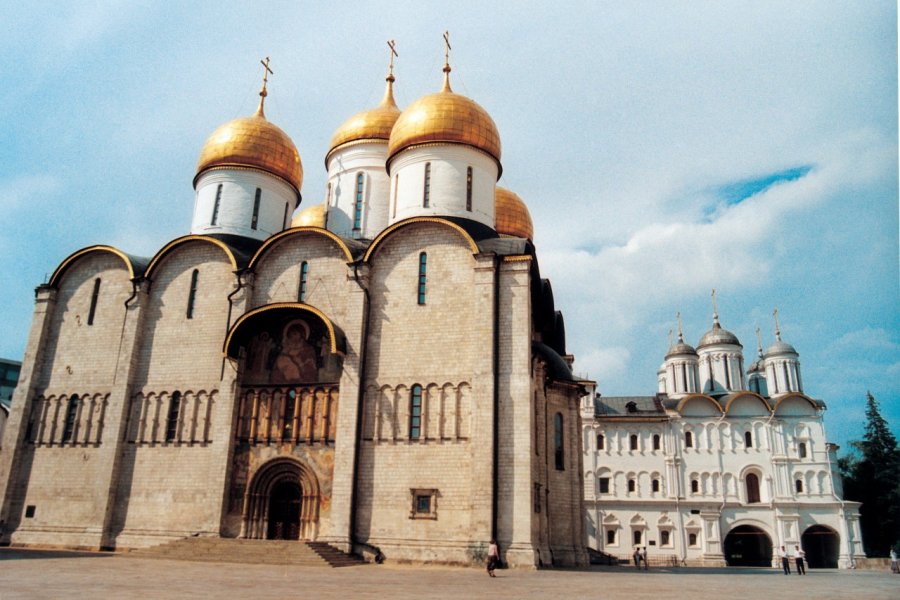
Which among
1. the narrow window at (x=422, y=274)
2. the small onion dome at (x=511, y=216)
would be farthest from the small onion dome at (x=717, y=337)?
the narrow window at (x=422, y=274)

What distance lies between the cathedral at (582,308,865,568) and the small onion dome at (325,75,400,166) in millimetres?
19524

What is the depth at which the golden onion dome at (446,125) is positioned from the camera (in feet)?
61.6

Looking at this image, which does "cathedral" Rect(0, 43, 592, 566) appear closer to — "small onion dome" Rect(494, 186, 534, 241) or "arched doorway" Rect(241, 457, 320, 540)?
"arched doorway" Rect(241, 457, 320, 540)

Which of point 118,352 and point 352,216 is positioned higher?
point 352,216

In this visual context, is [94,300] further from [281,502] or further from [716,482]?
[716,482]

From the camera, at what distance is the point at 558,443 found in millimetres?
18891

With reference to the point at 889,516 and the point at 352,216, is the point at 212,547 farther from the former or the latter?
the point at 889,516

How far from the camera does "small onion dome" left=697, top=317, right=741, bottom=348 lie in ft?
137

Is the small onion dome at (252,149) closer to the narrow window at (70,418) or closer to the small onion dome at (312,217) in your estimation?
the small onion dome at (312,217)

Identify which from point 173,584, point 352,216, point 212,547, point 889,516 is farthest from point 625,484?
point 173,584

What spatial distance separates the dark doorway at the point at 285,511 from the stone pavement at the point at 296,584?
2.58 metres

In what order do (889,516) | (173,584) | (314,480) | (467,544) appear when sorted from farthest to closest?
(889,516) → (314,480) → (467,544) → (173,584)

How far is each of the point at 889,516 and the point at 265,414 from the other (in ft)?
114

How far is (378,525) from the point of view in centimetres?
1511
